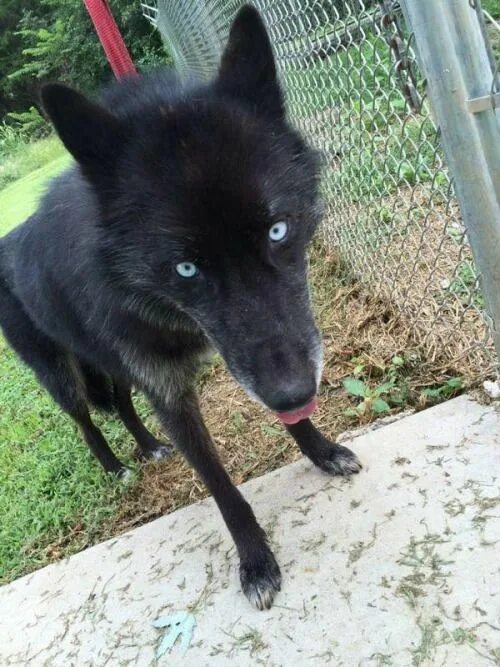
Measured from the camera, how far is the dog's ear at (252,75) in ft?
6.03

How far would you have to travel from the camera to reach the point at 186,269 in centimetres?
171

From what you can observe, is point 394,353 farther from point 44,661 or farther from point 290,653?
point 44,661

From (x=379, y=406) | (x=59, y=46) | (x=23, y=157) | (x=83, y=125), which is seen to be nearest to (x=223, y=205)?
(x=83, y=125)

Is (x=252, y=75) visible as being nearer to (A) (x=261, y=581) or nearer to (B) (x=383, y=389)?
(B) (x=383, y=389)

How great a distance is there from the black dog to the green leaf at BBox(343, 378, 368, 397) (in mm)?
482

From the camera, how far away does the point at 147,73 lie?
2168mm

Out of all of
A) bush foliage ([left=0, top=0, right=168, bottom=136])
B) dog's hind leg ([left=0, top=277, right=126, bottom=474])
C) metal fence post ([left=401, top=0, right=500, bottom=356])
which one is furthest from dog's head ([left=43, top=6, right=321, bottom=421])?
bush foliage ([left=0, top=0, right=168, bottom=136])

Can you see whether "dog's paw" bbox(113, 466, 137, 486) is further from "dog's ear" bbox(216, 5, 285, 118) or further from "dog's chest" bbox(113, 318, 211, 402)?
"dog's ear" bbox(216, 5, 285, 118)

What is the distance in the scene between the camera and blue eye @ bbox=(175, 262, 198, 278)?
1688mm

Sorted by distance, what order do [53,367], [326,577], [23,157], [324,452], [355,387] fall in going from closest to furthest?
1. [326,577]
2. [324,452]
3. [355,387]
4. [53,367]
5. [23,157]

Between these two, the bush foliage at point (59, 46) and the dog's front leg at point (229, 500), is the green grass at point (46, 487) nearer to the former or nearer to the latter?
the dog's front leg at point (229, 500)

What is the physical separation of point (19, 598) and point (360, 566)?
1321 mm

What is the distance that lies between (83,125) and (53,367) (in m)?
1.62

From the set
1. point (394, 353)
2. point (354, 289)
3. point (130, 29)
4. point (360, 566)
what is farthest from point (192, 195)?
point (130, 29)
